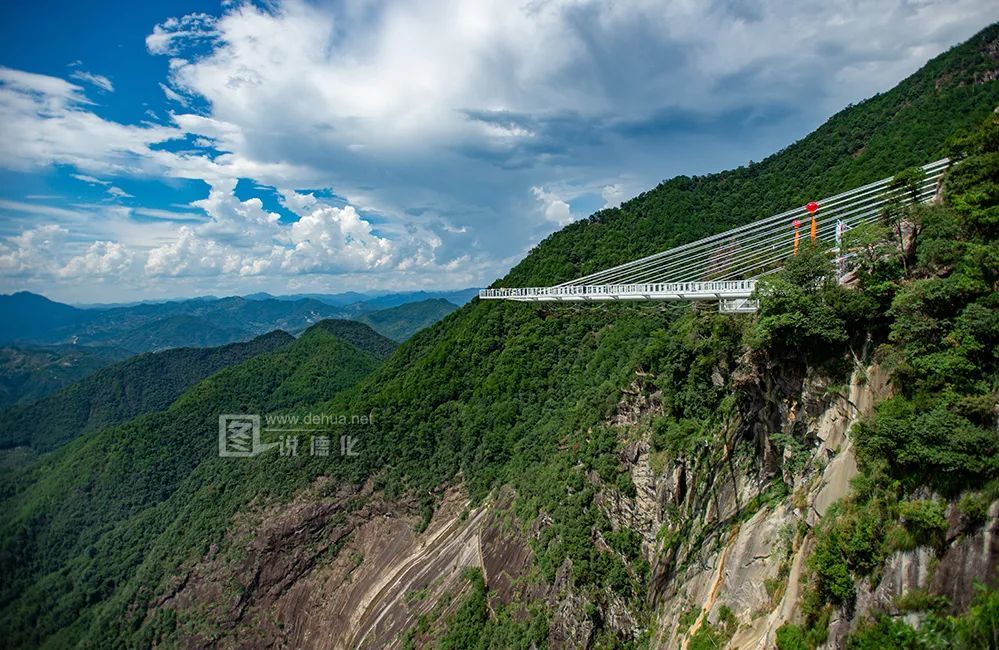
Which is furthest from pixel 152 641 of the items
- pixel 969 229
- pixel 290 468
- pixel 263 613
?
pixel 969 229

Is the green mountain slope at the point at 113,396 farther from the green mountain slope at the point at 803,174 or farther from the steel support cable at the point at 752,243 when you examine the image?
the steel support cable at the point at 752,243

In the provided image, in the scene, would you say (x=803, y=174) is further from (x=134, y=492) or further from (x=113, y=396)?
(x=113, y=396)

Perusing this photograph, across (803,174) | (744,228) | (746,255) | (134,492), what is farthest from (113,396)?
(803,174)

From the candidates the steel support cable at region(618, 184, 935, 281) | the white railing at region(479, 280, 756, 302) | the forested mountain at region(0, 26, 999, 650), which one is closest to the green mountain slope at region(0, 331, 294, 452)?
the forested mountain at region(0, 26, 999, 650)

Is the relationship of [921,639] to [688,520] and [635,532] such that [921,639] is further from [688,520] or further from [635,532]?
[635,532]

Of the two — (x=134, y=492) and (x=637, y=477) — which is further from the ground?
(x=637, y=477)

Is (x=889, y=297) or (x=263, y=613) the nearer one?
(x=889, y=297)
